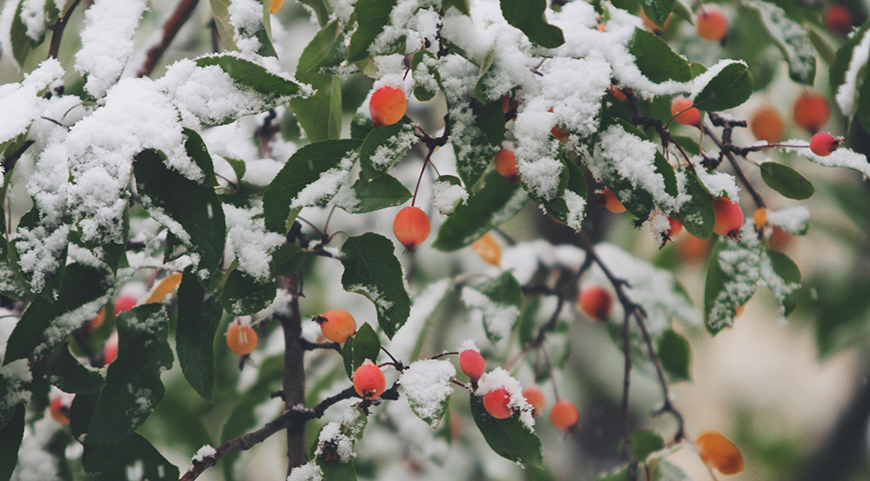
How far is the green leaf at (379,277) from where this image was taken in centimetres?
65

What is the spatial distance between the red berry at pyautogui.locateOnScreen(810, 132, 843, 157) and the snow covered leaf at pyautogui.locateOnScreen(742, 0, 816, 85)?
37 centimetres

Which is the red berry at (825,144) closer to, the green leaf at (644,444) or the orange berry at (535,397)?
the green leaf at (644,444)

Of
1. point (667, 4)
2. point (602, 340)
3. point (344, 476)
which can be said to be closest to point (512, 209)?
point (667, 4)

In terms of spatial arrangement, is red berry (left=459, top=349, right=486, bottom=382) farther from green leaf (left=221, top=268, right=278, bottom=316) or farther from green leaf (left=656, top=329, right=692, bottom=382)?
green leaf (left=656, top=329, right=692, bottom=382)

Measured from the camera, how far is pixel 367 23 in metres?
0.54

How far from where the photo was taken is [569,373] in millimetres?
2578

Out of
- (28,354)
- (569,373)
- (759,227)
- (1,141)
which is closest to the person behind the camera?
(1,141)

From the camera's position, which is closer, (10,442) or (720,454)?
(10,442)

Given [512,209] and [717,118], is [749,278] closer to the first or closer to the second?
[717,118]

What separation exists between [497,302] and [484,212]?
7.3 inches

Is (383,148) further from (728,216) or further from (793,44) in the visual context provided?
(793,44)

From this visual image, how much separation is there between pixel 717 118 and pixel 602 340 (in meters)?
2.24

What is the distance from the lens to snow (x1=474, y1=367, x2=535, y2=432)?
67 centimetres

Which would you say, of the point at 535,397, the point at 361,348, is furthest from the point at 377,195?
the point at 535,397
